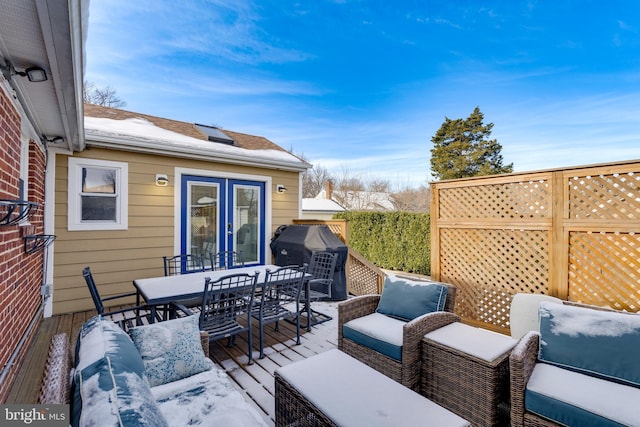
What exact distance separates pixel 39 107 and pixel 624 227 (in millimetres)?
6072

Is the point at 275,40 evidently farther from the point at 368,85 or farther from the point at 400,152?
the point at 400,152

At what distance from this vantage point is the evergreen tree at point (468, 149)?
17.2 meters

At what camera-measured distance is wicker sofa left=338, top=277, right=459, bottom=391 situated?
97.1 inches

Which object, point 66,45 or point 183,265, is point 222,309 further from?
point 183,265

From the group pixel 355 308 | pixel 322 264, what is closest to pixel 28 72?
pixel 355 308

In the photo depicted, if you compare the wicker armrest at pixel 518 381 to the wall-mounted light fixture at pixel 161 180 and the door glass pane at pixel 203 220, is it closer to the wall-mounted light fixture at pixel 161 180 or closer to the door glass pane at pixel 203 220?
the door glass pane at pixel 203 220

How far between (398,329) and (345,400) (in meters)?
1.22

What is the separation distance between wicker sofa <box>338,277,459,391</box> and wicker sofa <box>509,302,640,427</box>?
71cm

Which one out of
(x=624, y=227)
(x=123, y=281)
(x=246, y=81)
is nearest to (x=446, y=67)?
(x=246, y=81)

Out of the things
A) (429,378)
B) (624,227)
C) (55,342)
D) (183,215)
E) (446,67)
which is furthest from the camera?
(446,67)

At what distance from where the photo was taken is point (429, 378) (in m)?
2.49

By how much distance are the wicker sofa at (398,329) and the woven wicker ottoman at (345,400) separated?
0.59 meters
